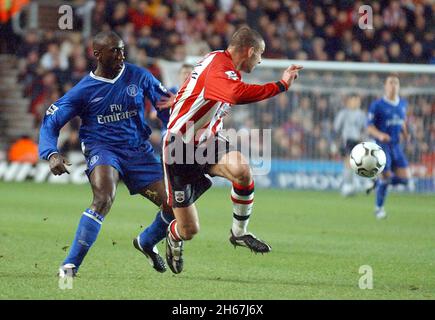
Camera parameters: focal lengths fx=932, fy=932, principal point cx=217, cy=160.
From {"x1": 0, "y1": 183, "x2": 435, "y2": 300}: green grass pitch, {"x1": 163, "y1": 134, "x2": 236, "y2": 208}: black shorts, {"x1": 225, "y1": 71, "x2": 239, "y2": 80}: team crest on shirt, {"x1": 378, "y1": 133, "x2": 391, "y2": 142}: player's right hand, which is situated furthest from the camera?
{"x1": 378, "y1": 133, "x2": 391, "y2": 142}: player's right hand

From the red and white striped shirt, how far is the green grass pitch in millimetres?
1264

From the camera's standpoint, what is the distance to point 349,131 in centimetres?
1917

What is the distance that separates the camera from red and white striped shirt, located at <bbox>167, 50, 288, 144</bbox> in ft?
23.6

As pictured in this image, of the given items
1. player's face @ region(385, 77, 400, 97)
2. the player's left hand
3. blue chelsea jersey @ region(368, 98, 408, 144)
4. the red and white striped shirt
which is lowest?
the red and white striped shirt

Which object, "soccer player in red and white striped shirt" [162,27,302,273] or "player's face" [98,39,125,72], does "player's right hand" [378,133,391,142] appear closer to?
"soccer player in red and white striped shirt" [162,27,302,273]

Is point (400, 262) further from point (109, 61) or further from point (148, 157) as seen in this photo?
point (109, 61)

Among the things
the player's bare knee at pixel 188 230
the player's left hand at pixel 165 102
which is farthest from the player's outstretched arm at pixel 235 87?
the player's bare knee at pixel 188 230

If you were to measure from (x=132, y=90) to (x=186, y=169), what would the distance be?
0.89m

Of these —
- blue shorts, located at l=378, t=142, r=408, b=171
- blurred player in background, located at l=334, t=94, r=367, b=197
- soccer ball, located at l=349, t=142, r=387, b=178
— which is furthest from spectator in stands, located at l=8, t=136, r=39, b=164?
soccer ball, located at l=349, t=142, r=387, b=178

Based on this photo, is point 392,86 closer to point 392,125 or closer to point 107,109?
point 392,125

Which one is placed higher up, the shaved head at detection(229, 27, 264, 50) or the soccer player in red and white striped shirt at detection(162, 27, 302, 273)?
the shaved head at detection(229, 27, 264, 50)

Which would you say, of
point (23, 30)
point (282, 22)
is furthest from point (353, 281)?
point (23, 30)

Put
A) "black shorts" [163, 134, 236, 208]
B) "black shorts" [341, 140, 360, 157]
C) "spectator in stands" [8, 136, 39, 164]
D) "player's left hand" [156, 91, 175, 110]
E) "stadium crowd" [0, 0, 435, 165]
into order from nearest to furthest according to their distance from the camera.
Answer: "black shorts" [163, 134, 236, 208]
"player's left hand" [156, 91, 175, 110]
"black shorts" [341, 140, 360, 157]
"spectator in stands" [8, 136, 39, 164]
"stadium crowd" [0, 0, 435, 165]

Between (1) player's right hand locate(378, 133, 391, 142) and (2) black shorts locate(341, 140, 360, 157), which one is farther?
(2) black shorts locate(341, 140, 360, 157)
